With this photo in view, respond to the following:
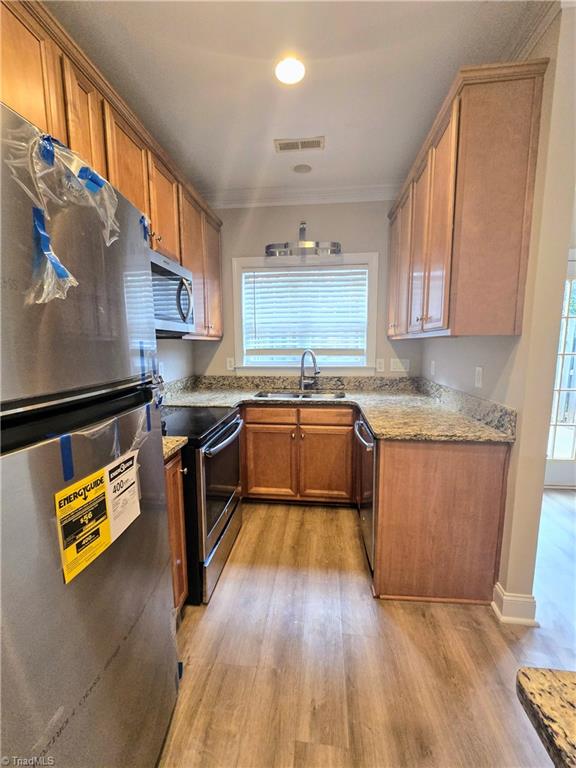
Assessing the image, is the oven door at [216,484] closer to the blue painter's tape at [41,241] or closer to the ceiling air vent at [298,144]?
the blue painter's tape at [41,241]

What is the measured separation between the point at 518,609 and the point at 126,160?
2.90m

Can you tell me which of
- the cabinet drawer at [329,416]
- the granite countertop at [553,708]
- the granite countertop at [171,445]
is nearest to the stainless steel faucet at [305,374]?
the cabinet drawer at [329,416]

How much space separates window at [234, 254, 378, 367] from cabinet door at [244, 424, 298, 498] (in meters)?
0.79

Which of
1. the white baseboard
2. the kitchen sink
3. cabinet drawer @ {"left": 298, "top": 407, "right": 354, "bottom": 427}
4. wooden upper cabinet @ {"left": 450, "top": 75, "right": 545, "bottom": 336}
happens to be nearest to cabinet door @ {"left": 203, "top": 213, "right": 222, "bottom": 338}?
the kitchen sink

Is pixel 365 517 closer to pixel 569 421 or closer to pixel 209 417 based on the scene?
pixel 209 417

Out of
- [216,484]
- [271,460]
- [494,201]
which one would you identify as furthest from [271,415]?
[494,201]

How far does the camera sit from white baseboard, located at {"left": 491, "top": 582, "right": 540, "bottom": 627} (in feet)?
5.28

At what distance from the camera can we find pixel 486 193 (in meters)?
1.47

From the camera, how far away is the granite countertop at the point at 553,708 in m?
0.37

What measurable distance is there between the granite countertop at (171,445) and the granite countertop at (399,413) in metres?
0.80

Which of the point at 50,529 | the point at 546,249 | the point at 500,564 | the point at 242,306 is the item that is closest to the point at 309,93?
the point at 546,249

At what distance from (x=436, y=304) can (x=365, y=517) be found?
1.36m

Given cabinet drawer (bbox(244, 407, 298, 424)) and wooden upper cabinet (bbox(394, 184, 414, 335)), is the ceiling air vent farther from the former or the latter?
cabinet drawer (bbox(244, 407, 298, 424))

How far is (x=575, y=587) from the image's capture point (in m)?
1.85
